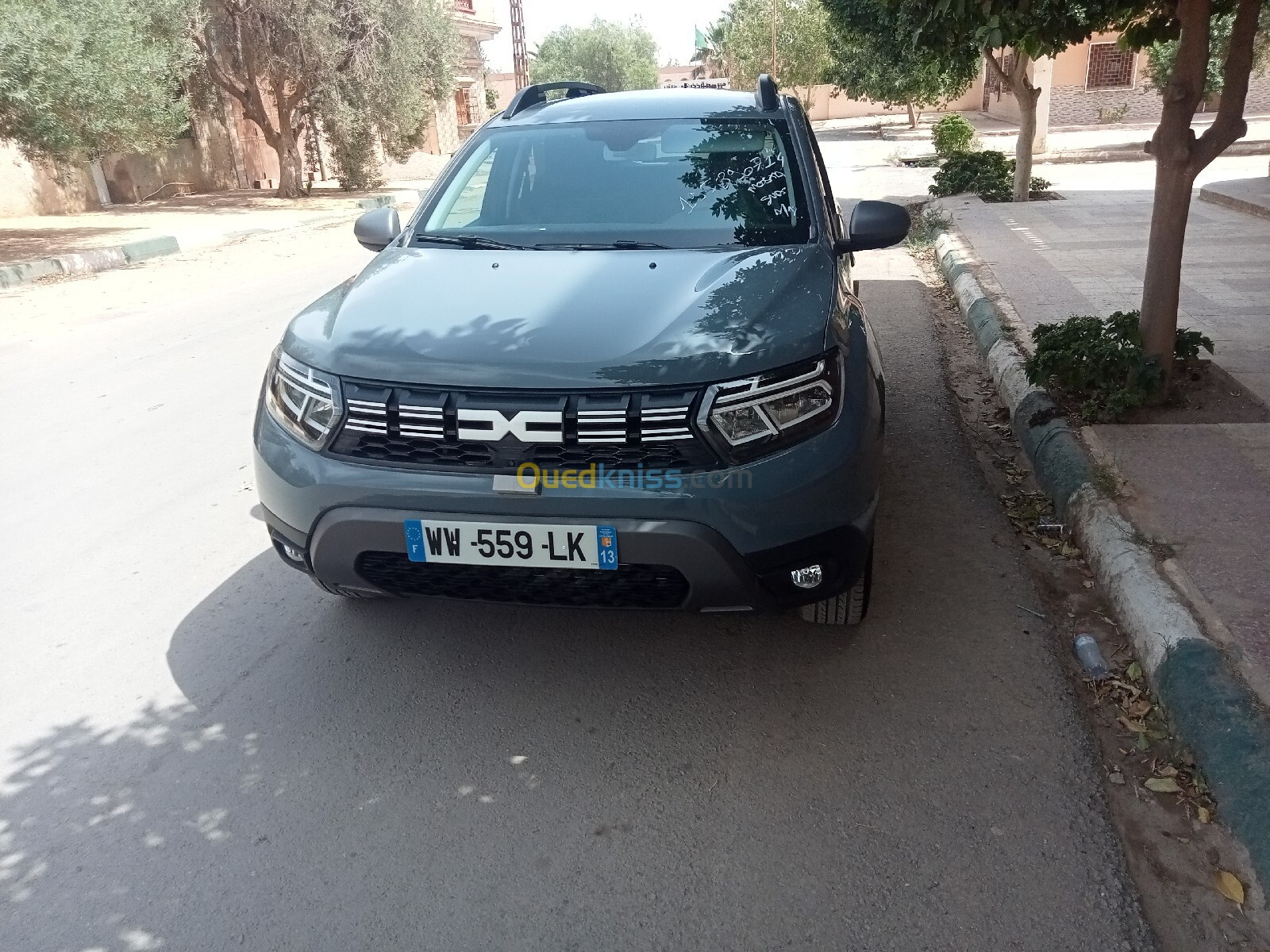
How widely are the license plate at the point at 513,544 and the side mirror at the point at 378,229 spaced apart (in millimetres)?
1702

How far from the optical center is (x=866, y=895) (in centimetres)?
229

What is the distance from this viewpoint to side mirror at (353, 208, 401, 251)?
4.03m

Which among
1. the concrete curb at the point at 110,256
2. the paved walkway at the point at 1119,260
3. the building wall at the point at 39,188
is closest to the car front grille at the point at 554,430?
the paved walkway at the point at 1119,260

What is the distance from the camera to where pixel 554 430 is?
2631mm

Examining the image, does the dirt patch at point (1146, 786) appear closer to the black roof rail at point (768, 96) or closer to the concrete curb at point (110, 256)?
the black roof rail at point (768, 96)

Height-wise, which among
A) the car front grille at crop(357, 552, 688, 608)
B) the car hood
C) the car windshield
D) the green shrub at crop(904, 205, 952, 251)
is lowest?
the green shrub at crop(904, 205, 952, 251)

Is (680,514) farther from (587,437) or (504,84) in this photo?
(504,84)

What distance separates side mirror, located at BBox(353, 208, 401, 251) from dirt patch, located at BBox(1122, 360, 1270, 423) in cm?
349

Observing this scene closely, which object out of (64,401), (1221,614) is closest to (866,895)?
(1221,614)

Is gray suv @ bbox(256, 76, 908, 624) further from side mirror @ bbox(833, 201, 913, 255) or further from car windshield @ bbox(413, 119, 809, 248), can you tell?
side mirror @ bbox(833, 201, 913, 255)

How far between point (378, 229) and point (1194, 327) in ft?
17.3

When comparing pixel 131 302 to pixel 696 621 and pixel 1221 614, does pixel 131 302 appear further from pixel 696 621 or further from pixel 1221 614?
pixel 1221 614

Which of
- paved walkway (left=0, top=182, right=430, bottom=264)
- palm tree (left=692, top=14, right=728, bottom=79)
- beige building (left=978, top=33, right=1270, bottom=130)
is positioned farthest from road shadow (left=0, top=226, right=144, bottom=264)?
palm tree (left=692, top=14, right=728, bottom=79)

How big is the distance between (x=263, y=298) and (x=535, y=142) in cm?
655
